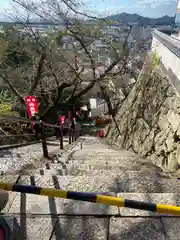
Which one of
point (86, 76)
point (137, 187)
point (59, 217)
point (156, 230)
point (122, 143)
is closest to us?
point (156, 230)

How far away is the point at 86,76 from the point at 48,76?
243 centimetres

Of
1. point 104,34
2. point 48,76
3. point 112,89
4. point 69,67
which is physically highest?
point 104,34

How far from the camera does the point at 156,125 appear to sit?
26.1ft

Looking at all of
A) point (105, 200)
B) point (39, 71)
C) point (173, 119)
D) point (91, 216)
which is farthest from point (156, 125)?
point (39, 71)

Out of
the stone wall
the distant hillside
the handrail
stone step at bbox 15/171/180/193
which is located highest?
the distant hillside

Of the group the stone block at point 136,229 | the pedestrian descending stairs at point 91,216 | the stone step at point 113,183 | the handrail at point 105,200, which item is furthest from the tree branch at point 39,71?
the handrail at point 105,200

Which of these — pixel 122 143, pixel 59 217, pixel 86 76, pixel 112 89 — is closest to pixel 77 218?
pixel 59 217

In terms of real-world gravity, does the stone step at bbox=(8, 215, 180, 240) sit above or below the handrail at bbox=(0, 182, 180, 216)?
below

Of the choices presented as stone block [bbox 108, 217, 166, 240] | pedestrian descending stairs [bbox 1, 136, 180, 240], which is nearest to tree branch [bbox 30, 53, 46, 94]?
pedestrian descending stairs [bbox 1, 136, 180, 240]

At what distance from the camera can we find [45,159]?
215 inches

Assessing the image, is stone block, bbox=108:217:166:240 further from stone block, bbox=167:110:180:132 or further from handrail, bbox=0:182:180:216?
stone block, bbox=167:110:180:132

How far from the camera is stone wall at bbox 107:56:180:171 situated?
5738 mm

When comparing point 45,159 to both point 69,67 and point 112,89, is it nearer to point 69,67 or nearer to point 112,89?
point 69,67

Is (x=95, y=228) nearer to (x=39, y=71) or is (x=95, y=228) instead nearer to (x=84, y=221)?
(x=84, y=221)
